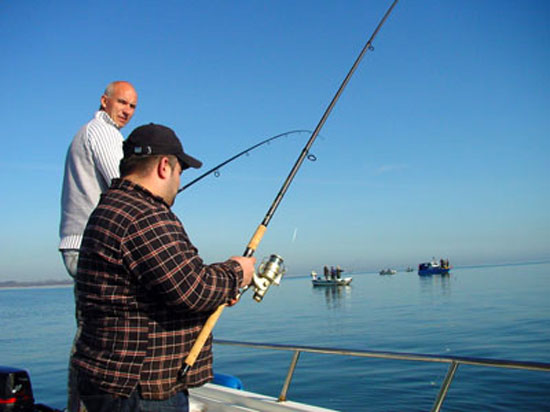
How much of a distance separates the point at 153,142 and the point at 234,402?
2435mm

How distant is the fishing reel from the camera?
2018 mm

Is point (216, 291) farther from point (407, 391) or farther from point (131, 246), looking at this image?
point (407, 391)

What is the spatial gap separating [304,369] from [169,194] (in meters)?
12.9

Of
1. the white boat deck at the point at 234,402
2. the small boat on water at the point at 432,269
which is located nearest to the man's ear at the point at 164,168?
the white boat deck at the point at 234,402

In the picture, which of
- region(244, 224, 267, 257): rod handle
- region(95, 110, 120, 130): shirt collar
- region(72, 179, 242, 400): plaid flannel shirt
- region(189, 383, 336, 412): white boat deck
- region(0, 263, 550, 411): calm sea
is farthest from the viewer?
region(0, 263, 550, 411): calm sea

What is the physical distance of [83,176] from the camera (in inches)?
94.1

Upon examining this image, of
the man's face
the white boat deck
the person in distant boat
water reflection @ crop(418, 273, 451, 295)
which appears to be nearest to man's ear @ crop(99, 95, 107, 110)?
the man's face

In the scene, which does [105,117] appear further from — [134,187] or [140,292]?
[140,292]

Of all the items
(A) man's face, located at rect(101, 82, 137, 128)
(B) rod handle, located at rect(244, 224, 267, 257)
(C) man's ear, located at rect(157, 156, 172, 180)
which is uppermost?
(A) man's face, located at rect(101, 82, 137, 128)

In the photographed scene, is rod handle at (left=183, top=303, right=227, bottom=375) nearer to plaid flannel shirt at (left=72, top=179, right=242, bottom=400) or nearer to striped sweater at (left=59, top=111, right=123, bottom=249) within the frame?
plaid flannel shirt at (left=72, top=179, right=242, bottom=400)

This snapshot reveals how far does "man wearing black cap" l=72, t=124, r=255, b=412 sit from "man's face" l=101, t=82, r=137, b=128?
43.2 inches

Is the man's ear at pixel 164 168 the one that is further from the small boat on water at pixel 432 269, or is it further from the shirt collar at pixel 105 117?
the small boat on water at pixel 432 269

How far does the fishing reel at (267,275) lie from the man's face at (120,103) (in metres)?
1.26

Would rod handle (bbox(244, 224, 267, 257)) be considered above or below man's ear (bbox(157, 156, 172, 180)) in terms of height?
below
